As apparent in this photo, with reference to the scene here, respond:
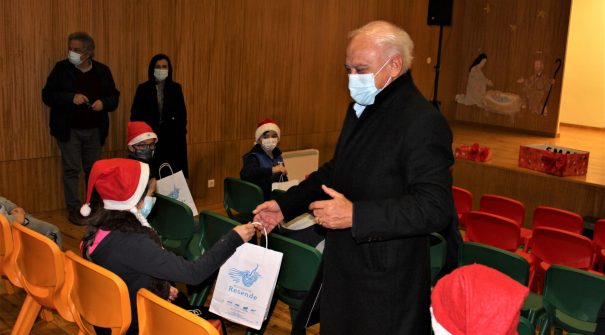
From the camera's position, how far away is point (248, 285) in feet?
8.61

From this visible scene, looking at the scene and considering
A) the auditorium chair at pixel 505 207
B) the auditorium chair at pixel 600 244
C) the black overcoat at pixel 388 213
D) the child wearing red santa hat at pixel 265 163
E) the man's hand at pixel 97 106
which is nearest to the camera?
the black overcoat at pixel 388 213

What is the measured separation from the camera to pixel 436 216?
73.7 inches

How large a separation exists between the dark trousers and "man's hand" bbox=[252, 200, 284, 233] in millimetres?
3869

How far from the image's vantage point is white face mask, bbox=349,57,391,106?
6.84ft

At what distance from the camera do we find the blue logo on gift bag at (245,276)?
260 centimetres

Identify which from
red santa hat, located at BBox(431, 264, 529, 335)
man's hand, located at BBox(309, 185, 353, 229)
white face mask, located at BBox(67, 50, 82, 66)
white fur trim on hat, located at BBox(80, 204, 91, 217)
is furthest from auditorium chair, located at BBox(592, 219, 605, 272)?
white face mask, located at BBox(67, 50, 82, 66)

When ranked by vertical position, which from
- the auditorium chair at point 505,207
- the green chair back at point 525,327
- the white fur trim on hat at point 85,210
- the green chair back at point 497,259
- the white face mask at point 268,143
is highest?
the white fur trim on hat at point 85,210

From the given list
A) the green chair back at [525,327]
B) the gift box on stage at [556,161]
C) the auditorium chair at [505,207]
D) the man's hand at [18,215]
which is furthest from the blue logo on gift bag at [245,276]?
the gift box on stage at [556,161]

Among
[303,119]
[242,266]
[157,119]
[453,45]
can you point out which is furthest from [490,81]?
[242,266]

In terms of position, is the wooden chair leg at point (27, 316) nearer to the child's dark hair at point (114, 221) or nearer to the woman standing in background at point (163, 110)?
the child's dark hair at point (114, 221)

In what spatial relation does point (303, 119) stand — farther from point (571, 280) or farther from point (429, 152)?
point (429, 152)

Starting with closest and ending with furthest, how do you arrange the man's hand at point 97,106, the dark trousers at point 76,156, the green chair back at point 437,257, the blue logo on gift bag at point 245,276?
1. the blue logo on gift bag at point 245,276
2. the green chair back at point 437,257
3. the man's hand at point 97,106
4. the dark trousers at point 76,156

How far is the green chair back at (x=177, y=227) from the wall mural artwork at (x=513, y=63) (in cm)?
865

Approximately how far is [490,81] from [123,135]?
7.71 meters
